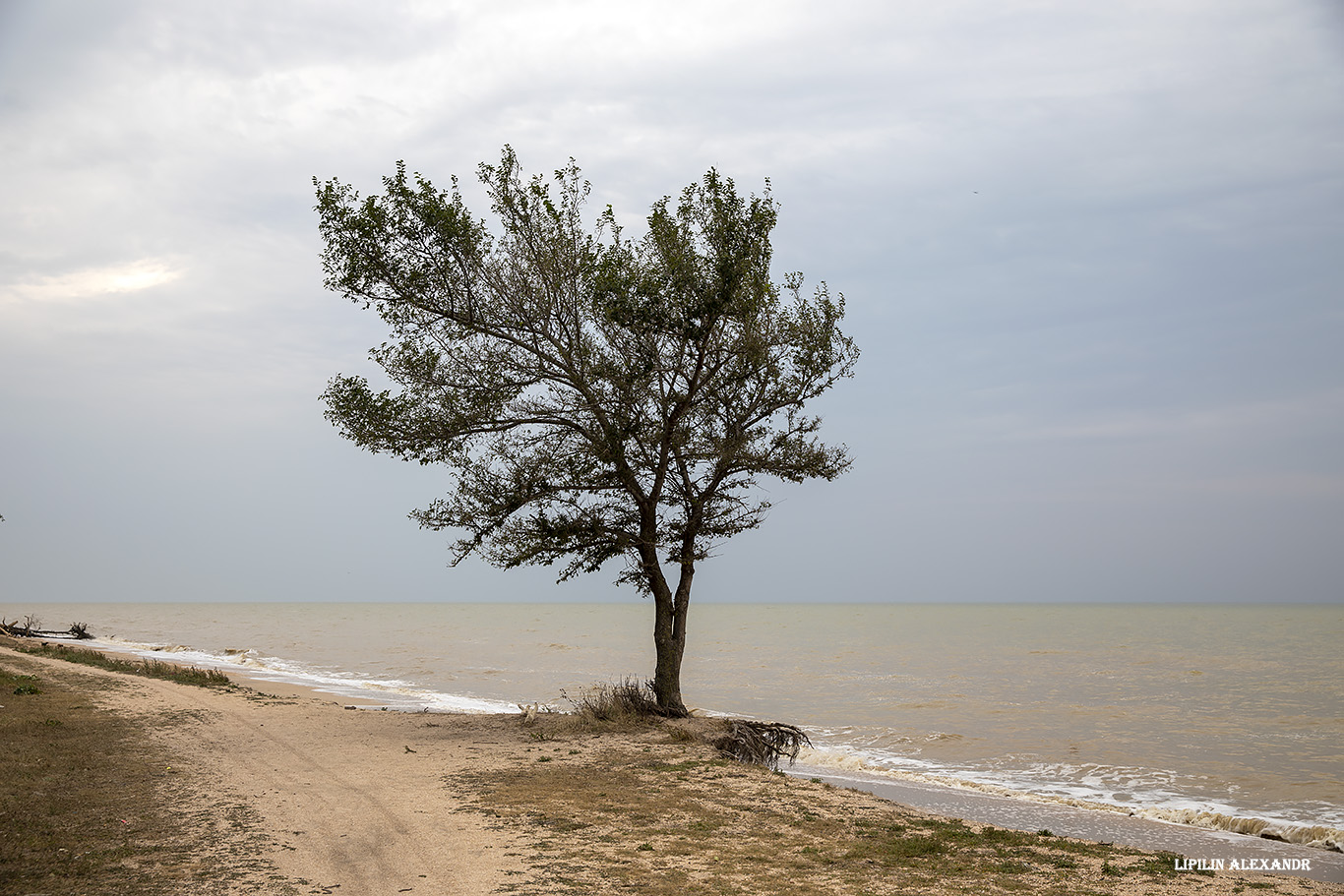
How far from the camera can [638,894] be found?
23.2 feet

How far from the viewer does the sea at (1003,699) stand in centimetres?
1608

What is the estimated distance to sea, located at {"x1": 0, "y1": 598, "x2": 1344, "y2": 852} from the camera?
16.1m

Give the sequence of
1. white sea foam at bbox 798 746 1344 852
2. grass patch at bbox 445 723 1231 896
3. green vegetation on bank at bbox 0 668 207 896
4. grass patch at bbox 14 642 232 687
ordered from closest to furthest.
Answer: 1. green vegetation on bank at bbox 0 668 207 896
2. grass patch at bbox 445 723 1231 896
3. white sea foam at bbox 798 746 1344 852
4. grass patch at bbox 14 642 232 687

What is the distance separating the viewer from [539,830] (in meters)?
9.06

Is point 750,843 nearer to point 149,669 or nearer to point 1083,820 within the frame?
point 1083,820

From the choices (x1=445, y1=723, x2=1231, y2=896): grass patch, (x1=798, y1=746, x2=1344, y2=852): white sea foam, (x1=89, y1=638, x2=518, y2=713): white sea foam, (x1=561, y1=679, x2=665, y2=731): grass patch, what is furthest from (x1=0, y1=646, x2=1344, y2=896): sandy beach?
(x1=89, y1=638, x2=518, y2=713): white sea foam

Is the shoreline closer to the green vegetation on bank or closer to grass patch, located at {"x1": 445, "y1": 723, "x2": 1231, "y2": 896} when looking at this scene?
grass patch, located at {"x1": 445, "y1": 723, "x2": 1231, "y2": 896}

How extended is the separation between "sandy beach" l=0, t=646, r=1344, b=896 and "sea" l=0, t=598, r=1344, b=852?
5.80 metres

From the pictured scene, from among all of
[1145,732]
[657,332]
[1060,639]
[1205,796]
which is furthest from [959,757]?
[1060,639]

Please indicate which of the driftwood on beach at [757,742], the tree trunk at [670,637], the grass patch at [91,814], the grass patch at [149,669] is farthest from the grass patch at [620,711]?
the grass patch at [149,669]

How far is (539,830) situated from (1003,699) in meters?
24.2

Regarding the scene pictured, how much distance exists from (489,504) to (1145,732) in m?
17.7

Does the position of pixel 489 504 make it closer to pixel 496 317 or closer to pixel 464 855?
pixel 496 317

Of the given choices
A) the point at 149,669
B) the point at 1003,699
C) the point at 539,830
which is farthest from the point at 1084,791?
the point at 149,669
